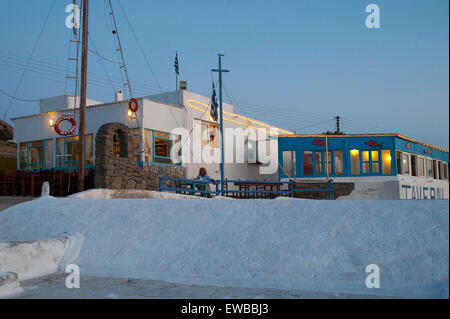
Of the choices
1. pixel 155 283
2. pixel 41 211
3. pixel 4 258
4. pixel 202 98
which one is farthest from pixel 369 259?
pixel 202 98

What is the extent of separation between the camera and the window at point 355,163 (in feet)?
77.9

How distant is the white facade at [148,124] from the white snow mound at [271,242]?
13174 mm

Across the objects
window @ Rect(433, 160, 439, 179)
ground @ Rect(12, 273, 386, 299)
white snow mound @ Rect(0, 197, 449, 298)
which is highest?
window @ Rect(433, 160, 439, 179)

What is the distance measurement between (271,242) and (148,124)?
15.8 metres

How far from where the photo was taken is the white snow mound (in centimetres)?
546

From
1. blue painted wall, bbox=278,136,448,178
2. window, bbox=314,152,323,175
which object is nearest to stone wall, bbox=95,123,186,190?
blue painted wall, bbox=278,136,448,178

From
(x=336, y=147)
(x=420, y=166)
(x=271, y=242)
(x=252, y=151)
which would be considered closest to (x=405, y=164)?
(x=420, y=166)

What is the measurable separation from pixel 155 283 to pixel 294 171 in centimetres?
1943

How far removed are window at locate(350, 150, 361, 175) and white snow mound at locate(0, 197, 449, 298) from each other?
56.1 feet

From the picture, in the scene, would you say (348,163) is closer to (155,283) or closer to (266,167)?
(266,167)

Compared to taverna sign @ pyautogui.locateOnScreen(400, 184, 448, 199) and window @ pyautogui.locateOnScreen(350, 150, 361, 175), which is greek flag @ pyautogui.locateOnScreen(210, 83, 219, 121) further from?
taverna sign @ pyautogui.locateOnScreen(400, 184, 448, 199)

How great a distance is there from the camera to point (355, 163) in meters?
24.0

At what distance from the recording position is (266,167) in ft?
99.5

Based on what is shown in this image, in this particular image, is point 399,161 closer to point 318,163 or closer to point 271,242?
point 318,163
